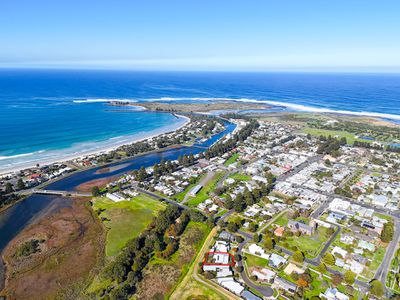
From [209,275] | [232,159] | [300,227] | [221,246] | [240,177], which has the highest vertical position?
[300,227]

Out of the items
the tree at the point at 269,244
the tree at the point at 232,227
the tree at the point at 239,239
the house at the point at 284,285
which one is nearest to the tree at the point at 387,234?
the tree at the point at 269,244

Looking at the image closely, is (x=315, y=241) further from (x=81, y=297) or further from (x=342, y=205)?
(x=81, y=297)

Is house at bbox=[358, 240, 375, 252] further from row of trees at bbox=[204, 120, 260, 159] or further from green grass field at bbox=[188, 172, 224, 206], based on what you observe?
row of trees at bbox=[204, 120, 260, 159]

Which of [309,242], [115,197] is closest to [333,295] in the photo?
[309,242]

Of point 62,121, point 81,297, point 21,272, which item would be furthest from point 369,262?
point 62,121

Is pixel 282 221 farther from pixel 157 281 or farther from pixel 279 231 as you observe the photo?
pixel 157 281

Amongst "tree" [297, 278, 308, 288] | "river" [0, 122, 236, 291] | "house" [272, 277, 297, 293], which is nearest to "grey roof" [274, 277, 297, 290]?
"house" [272, 277, 297, 293]
